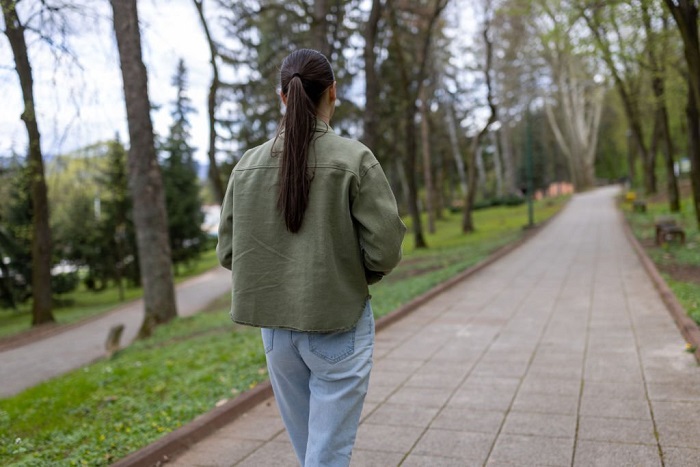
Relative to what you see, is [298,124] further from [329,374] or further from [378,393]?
[378,393]

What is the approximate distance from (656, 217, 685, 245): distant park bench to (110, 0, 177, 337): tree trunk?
10.6m

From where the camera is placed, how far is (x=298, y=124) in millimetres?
2125

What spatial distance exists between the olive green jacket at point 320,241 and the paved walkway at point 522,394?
1.77 metres

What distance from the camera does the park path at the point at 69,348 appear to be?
34.8ft

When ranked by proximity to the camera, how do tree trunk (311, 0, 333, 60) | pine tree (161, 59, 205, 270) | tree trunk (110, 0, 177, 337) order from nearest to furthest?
1. tree trunk (110, 0, 177, 337)
2. tree trunk (311, 0, 333, 60)
3. pine tree (161, 59, 205, 270)

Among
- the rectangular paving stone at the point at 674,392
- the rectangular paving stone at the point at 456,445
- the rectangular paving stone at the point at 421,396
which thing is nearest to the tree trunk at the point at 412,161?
the rectangular paving stone at the point at 421,396

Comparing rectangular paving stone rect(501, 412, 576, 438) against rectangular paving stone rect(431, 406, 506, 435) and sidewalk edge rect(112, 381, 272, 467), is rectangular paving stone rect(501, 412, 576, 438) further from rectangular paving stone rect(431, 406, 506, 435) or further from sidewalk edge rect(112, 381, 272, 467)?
sidewalk edge rect(112, 381, 272, 467)

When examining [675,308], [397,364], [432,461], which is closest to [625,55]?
[675,308]

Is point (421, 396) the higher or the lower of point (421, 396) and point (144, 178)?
the lower

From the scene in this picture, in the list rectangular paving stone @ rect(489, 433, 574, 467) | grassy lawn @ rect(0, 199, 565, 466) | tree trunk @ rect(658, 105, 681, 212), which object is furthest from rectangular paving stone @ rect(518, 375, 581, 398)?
tree trunk @ rect(658, 105, 681, 212)

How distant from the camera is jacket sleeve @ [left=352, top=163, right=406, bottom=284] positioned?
2.07m

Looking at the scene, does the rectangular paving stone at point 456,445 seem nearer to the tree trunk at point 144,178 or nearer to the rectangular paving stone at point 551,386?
the rectangular paving stone at point 551,386

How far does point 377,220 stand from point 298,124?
0.43m

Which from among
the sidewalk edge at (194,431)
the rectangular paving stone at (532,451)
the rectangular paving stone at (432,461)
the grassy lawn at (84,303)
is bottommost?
the grassy lawn at (84,303)
